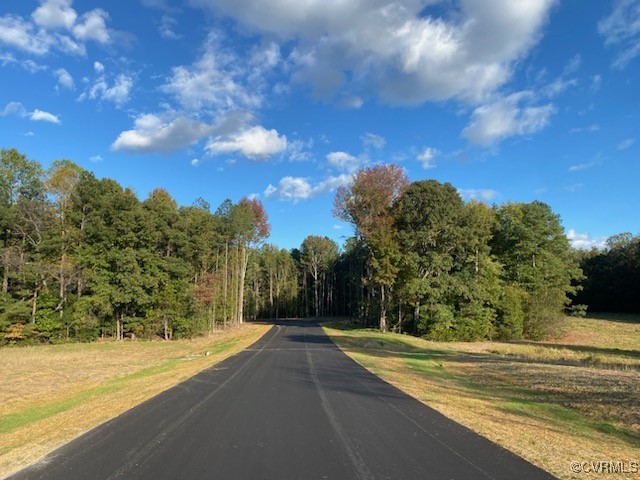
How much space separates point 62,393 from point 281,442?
1049cm

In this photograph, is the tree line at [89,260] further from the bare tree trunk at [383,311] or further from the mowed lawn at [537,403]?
the mowed lawn at [537,403]

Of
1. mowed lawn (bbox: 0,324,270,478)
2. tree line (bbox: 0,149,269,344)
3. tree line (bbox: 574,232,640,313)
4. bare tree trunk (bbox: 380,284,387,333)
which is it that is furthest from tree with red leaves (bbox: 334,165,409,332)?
tree line (bbox: 574,232,640,313)

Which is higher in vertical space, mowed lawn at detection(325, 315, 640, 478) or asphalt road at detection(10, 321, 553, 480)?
asphalt road at detection(10, 321, 553, 480)

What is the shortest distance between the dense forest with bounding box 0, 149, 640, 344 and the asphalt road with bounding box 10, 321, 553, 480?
28.7 m

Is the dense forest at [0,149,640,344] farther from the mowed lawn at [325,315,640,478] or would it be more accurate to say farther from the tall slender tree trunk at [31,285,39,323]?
the mowed lawn at [325,315,640,478]

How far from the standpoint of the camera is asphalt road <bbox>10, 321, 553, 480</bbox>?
5.66m

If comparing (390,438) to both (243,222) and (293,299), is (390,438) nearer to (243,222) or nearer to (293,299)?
(243,222)

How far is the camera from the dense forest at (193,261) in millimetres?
36500

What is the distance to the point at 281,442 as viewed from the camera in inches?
275

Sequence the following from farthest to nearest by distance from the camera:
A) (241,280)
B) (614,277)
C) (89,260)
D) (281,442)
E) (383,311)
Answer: (614,277)
(241,280)
(383,311)
(89,260)
(281,442)

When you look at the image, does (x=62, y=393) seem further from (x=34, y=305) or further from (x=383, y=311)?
(x=383, y=311)

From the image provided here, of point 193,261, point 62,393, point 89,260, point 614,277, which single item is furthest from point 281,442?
point 614,277

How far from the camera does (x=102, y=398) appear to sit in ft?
38.8

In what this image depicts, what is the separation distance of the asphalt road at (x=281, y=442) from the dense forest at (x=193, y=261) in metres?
28.7
